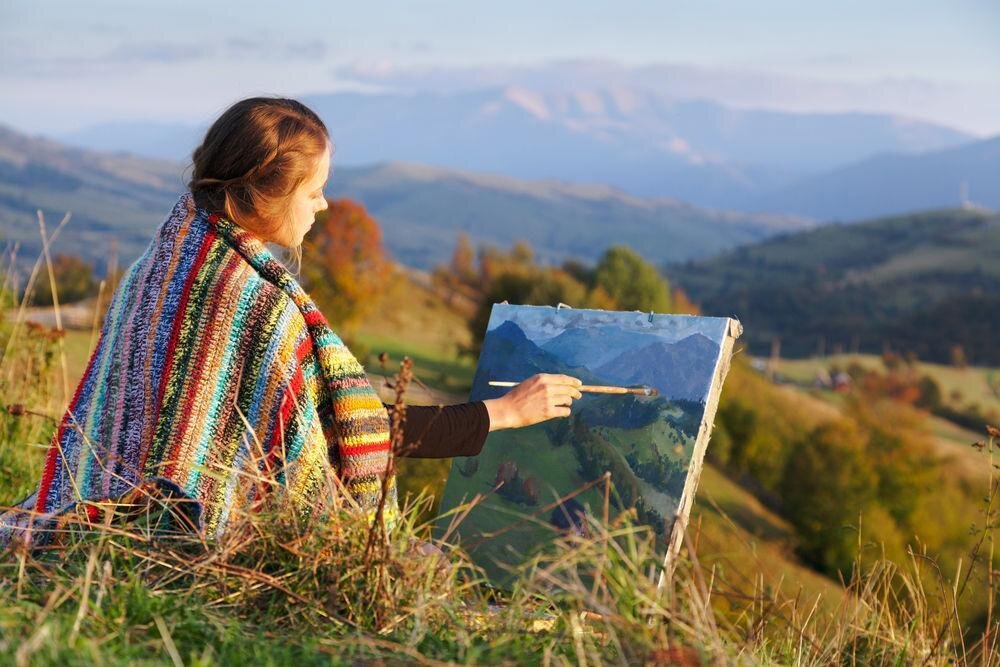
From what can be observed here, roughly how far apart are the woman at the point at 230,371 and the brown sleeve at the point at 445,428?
0.06m

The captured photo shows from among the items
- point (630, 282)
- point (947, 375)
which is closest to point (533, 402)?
point (630, 282)

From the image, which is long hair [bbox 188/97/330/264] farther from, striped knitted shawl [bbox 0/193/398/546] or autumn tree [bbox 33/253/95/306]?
autumn tree [bbox 33/253/95/306]

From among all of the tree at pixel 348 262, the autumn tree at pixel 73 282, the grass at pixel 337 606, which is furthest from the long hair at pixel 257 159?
the autumn tree at pixel 73 282

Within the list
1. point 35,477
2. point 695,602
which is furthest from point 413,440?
point 35,477

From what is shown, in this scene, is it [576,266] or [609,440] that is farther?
[576,266]

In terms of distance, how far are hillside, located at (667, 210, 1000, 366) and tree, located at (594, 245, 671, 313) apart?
42.2 metres

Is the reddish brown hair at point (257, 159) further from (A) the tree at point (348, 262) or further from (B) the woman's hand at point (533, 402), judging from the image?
(A) the tree at point (348, 262)

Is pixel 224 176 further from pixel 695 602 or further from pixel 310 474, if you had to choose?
pixel 695 602

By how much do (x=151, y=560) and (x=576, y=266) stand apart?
59.2m

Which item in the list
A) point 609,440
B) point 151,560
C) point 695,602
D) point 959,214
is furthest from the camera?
point 959,214

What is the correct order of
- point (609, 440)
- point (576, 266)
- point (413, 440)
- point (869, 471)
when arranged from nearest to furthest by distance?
point (413, 440) < point (609, 440) < point (869, 471) < point (576, 266)

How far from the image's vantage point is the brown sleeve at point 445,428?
3322mm

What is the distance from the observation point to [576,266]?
61.5 meters

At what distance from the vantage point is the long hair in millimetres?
3092
